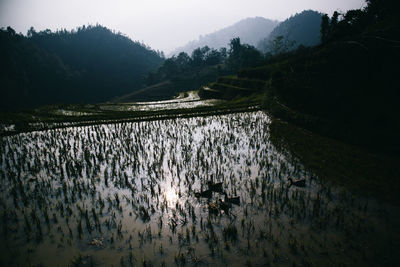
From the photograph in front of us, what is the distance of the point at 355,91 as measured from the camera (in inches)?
356

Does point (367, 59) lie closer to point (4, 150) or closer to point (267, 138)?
point (267, 138)

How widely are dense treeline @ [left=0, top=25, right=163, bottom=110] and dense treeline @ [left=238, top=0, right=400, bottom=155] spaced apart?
74072 mm

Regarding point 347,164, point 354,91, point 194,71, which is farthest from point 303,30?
point 347,164

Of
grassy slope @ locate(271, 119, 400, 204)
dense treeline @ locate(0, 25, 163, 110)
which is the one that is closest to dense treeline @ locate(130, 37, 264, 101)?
dense treeline @ locate(0, 25, 163, 110)

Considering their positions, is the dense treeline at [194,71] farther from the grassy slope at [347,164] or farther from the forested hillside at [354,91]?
the grassy slope at [347,164]

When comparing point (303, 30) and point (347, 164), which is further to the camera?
point (303, 30)

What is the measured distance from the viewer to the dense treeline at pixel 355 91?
25.5ft

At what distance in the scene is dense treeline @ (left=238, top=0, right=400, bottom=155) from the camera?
778 centimetres

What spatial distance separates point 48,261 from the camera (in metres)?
3.37

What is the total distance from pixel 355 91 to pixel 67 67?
386 feet

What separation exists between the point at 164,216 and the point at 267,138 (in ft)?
21.5

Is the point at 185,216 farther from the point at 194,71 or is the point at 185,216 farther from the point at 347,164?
the point at 194,71

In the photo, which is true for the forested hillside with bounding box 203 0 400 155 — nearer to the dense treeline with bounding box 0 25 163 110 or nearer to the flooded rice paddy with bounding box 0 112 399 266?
the flooded rice paddy with bounding box 0 112 399 266

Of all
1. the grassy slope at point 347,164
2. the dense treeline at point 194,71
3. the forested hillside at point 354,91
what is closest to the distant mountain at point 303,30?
the dense treeline at point 194,71
